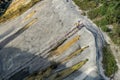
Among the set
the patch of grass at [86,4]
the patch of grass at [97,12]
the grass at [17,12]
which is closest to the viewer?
the patch of grass at [97,12]

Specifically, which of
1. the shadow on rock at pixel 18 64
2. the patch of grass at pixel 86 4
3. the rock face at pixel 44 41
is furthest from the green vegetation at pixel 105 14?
the shadow on rock at pixel 18 64

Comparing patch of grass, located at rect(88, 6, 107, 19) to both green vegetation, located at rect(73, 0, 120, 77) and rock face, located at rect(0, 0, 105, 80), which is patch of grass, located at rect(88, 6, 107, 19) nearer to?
green vegetation, located at rect(73, 0, 120, 77)

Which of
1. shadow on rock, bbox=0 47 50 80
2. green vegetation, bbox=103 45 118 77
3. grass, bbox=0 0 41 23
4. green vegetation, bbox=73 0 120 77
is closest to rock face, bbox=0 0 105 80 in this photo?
shadow on rock, bbox=0 47 50 80

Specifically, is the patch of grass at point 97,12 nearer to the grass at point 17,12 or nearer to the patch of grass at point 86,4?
the patch of grass at point 86,4

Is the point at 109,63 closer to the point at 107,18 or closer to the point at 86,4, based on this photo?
the point at 107,18

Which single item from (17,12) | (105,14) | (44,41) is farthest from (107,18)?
(17,12)

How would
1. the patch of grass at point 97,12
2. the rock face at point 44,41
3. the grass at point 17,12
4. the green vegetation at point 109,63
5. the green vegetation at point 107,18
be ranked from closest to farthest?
the green vegetation at point 109,63
the green vegetation at point 107,18
the rock face at point 44,41
the patch of grass at point 97,12
the grass at point 17,12
